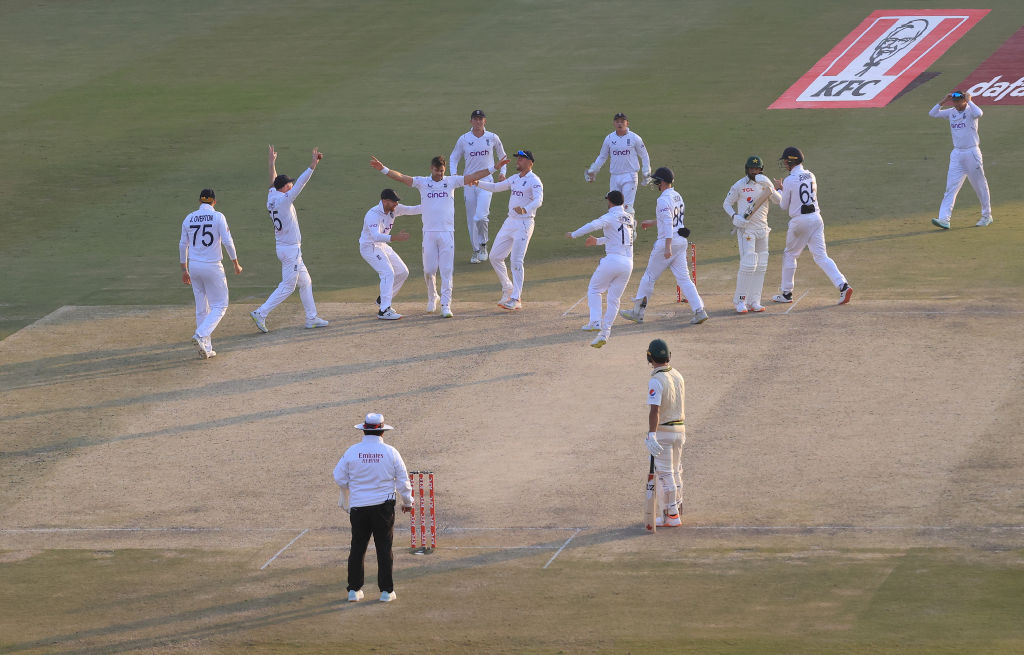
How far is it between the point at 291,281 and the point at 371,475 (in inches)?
337

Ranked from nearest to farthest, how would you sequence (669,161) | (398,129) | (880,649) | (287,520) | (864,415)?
(880,649) < (287,520) < (864,415) < (669,161) < (398,129)

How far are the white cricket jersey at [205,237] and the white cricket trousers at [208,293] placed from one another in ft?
0.41

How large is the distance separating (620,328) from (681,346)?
1403 mm

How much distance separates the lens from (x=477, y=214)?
23.9m

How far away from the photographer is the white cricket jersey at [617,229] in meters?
18.5

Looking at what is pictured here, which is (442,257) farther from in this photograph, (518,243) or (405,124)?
(405,124)

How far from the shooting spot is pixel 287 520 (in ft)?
46.7

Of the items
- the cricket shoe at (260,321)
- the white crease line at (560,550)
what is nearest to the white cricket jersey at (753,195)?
the cricket shoe at (260,321)

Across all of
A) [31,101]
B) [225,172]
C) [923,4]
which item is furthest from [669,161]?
[31,101]

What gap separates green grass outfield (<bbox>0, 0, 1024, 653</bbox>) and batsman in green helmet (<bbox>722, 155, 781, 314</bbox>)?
2068 millimetres

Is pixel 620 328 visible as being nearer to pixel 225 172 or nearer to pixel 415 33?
pixel 225 172

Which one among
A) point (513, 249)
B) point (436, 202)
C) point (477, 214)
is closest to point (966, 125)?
point (477, 214)

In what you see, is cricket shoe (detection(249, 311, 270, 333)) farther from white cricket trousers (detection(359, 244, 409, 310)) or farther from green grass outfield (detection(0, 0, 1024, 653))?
green grass outfield (detection(0, 0, 1024, 653))

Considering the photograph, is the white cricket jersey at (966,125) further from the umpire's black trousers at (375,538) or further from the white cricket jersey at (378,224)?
the umpire's black trousers at (375,538)
